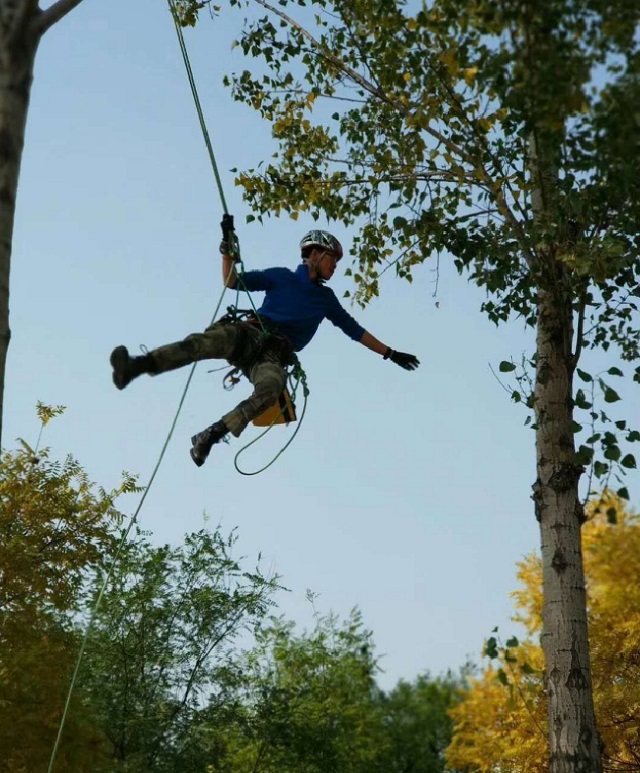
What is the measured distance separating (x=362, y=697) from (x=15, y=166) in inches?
1135

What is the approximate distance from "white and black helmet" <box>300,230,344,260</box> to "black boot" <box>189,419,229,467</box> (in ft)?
7.36

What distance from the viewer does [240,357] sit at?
1106 centimetres

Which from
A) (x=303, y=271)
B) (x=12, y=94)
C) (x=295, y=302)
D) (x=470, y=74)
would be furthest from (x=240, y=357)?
(x=12, y=94)

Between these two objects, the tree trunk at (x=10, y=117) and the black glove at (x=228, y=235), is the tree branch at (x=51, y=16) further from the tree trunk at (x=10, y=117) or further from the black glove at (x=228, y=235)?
the black glove at (x=228, y=235)

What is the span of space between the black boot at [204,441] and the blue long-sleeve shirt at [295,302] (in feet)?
4.72

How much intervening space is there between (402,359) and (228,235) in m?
2.34

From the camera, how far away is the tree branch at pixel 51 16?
352 inches

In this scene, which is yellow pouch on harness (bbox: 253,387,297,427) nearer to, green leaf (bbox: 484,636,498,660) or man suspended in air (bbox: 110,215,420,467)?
man suspended in air (bbox: 110,215,420,467)

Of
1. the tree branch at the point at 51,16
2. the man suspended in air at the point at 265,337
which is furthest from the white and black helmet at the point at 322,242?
the tree branch at the point at 51,16

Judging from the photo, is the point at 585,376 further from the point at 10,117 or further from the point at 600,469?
the point at 10,117

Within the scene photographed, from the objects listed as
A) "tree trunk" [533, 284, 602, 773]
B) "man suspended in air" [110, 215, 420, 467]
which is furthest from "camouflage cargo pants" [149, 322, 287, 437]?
"tree trunk" [533, 284, 602, 773]

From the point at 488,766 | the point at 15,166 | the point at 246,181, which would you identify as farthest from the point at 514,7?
the point at 488,766

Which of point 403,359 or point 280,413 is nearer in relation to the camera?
point 280,413

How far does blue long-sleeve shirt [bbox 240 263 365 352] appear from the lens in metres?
11.5
